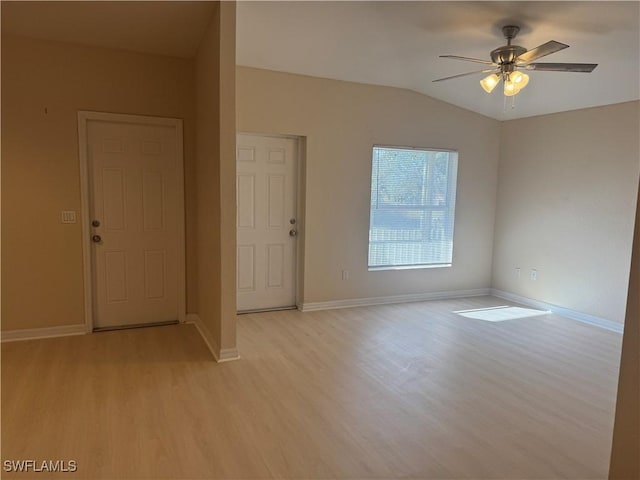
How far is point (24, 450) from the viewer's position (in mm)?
2135

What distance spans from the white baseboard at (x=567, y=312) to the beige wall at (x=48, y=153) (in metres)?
4.96

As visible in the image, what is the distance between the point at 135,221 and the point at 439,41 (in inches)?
130

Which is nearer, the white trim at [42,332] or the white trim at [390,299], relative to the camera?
the white trim at [42,332]

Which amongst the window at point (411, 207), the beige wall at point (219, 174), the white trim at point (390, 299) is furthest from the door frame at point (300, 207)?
the beige wall at point (219, 174)

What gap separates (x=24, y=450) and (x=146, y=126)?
2.92 metres

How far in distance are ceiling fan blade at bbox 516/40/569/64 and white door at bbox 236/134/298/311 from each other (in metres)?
2.46

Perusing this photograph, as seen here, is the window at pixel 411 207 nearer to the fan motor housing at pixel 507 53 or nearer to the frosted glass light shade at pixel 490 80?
the frosted glass light shade at pixel 490 80

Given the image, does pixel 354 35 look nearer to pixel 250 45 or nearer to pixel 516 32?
pixel 250 45

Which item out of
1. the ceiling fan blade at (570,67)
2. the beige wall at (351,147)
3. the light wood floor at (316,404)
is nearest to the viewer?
the light wood floor at (316,404)

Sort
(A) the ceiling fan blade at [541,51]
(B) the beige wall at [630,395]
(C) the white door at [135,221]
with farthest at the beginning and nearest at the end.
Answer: (C) the white door at [135,221] → (A) the ceiling fan blade at [541,51] → (B) the beige wall at [630,395]

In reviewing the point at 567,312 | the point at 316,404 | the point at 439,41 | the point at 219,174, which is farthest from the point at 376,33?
the point at 567,312

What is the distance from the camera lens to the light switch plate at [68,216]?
3803mm

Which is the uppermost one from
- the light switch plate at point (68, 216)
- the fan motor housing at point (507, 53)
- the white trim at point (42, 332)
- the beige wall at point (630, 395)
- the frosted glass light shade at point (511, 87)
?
the fan motor housing at point (507, 53)

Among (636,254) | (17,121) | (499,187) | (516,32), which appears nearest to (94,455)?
(636,254)
